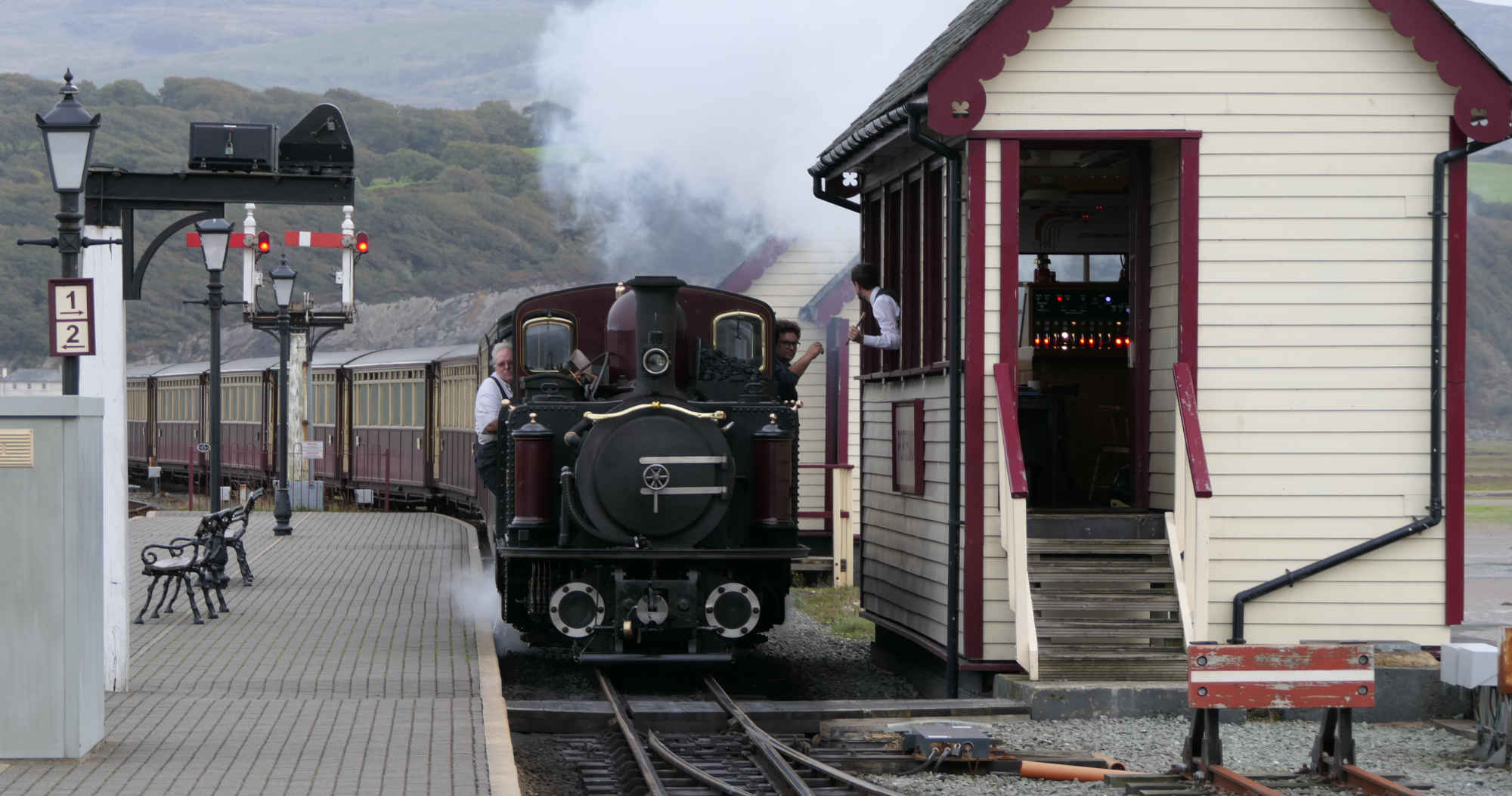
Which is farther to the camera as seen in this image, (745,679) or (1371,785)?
(745,679)

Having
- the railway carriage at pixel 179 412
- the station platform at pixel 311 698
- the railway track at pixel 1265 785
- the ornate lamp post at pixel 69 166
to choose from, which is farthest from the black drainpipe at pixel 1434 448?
the railway carriage at pixel 179 412

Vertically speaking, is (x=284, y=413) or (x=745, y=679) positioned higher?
(x=284, y=413)

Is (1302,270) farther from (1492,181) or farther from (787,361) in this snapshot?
(1492,181)

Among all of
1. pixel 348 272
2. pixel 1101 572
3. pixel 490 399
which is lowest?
pixel 1101 572

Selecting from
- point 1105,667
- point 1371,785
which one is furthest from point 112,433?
point 1371,785

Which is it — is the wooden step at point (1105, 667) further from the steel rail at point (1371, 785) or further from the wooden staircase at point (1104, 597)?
the steel rail at point (1371, 785)

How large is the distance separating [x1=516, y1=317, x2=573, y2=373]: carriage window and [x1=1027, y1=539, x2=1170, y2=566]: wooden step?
11.8 ft

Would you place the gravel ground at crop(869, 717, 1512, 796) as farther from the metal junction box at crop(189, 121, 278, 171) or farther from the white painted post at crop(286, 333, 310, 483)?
the white painted post at crop(286, 333, 310, 483)

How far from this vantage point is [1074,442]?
46.9 ft

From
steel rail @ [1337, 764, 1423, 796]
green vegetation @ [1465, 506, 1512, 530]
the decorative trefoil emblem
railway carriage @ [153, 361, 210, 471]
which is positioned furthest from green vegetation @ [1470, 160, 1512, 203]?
steel rail @ [1337, 764, 1423, 796]

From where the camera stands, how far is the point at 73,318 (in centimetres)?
952

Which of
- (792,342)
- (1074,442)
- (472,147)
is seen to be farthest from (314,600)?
(472,147)

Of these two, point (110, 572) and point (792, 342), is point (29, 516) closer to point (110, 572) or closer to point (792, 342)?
point (110, 572)

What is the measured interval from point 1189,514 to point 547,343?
466cm
